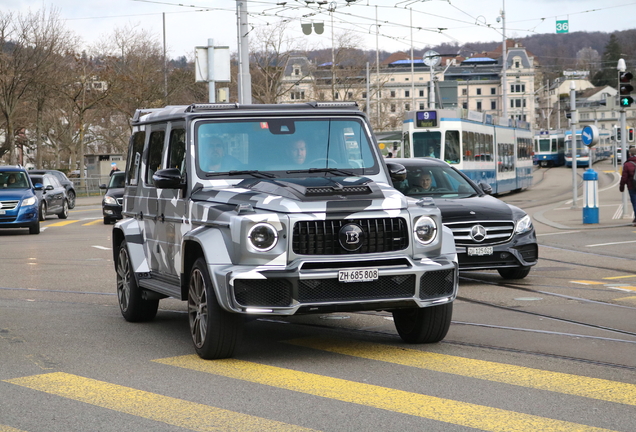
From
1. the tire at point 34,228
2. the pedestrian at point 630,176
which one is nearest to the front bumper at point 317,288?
the pedestrian at point 630,176

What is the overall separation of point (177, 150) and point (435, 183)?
6.19 meters

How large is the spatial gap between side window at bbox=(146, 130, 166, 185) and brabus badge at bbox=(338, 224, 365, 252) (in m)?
2.62

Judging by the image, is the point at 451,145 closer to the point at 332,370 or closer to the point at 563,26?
the point at 563,26

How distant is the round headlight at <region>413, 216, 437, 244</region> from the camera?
734 cm

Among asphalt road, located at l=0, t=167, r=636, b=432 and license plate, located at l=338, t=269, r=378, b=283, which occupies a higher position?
license plate, located at l=338, t=269, r=378, b=283

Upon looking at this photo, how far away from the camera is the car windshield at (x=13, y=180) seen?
84.8 ft

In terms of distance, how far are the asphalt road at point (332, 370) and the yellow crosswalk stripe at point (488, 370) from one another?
0.02m

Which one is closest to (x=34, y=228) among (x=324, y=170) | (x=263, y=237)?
(x=324, y=170)

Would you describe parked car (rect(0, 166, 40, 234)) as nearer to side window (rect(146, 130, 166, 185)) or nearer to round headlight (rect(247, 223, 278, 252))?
side window (rect(146, 130, 166, 185))

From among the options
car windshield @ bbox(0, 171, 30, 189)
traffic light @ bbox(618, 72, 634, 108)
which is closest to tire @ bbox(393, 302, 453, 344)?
traffic light @ bbox(618, 72, 634, 108)

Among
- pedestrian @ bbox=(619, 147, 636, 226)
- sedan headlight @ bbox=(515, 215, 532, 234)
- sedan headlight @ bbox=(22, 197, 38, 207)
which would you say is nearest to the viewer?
sedan headlight @ bbox=(515, 215, 532, 234)

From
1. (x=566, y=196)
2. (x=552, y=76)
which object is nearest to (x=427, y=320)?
(x=566, y=196)

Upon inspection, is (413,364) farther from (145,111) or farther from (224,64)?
(224,64)

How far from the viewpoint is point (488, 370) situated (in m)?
6.92
